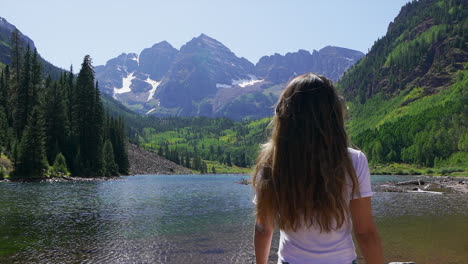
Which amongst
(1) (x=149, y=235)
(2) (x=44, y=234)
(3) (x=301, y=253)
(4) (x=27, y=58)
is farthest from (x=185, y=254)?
(4) (x=27, y=58)

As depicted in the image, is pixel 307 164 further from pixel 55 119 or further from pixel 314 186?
pixel 55 119

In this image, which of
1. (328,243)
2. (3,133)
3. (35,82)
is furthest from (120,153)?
(328,243)

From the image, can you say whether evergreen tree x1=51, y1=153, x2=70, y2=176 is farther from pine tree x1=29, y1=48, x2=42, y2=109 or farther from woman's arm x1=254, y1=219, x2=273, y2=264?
woman's arm x1=254, y1=219, x2=273, y2=264

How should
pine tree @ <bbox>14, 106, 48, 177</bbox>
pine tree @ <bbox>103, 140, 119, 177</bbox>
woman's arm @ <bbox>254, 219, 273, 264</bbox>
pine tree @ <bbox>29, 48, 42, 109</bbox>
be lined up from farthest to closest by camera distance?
pine tree @ <bbox>103, 140, 119, 177</bbox> < pine tree @ <bbox>29, 48, 42, 109</bbox> < pine tree @ <bbox>14, 106, 48, 177</bbox> < woman's arm @ <bbox>254, 219, 273, 264</bbox>

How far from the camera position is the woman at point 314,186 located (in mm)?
3904

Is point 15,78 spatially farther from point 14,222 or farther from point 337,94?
point 337,94

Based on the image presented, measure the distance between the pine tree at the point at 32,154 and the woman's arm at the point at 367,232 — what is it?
85208 mm

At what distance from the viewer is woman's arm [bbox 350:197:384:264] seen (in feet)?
12.8

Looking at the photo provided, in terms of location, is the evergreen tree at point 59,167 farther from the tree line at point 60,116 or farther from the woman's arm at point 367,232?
the woman's arm at point 367,232

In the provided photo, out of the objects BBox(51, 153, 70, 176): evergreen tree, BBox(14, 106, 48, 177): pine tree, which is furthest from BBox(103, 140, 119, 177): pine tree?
BBox(14, 106, 48, 177): pine tree

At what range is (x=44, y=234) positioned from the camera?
24953mm

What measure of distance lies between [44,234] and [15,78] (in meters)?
107

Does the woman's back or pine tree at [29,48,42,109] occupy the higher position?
pine tree at [29,48,42,109]

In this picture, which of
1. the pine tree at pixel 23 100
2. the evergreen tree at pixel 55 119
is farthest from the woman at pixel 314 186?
the pine tree at pixel 23 100
